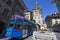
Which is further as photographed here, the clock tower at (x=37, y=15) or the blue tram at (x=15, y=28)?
the clock tower at (x=37, y=15)

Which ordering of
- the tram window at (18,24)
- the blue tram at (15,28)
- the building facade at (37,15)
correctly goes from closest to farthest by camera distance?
the blue tram at (15,28) < the tram window at (18,24) < the building facade at (37,15)

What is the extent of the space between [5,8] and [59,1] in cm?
3525

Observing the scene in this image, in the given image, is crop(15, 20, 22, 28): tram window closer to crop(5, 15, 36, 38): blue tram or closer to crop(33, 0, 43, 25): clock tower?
crop(5, 15, 36, 38): blue tram

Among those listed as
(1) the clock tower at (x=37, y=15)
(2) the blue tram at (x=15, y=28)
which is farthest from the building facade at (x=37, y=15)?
(2) the blue tram at (x=15, y=28)

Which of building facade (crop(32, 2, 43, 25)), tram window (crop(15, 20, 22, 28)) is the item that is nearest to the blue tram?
tram window (crop(15, 20, 22, 28))

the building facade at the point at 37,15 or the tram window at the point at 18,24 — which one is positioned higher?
the building facade at the point at 37,15

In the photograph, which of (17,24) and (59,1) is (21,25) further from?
(59,1)

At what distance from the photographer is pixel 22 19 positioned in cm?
1806

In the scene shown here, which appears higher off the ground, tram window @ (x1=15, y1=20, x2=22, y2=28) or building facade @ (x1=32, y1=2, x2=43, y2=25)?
building facade @ (x1=32, y1=2, x2=43, y2=25)

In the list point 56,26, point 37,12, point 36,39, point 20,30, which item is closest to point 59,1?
point 56,26

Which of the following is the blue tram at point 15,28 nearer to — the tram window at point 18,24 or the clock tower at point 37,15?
the tram window at point 18,24

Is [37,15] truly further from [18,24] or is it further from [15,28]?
[15,28]

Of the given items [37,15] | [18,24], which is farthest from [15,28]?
[37,15]

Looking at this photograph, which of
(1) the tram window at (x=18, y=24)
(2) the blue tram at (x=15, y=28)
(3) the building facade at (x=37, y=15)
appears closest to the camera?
(2) the blue tram at (x=15, y=28)
